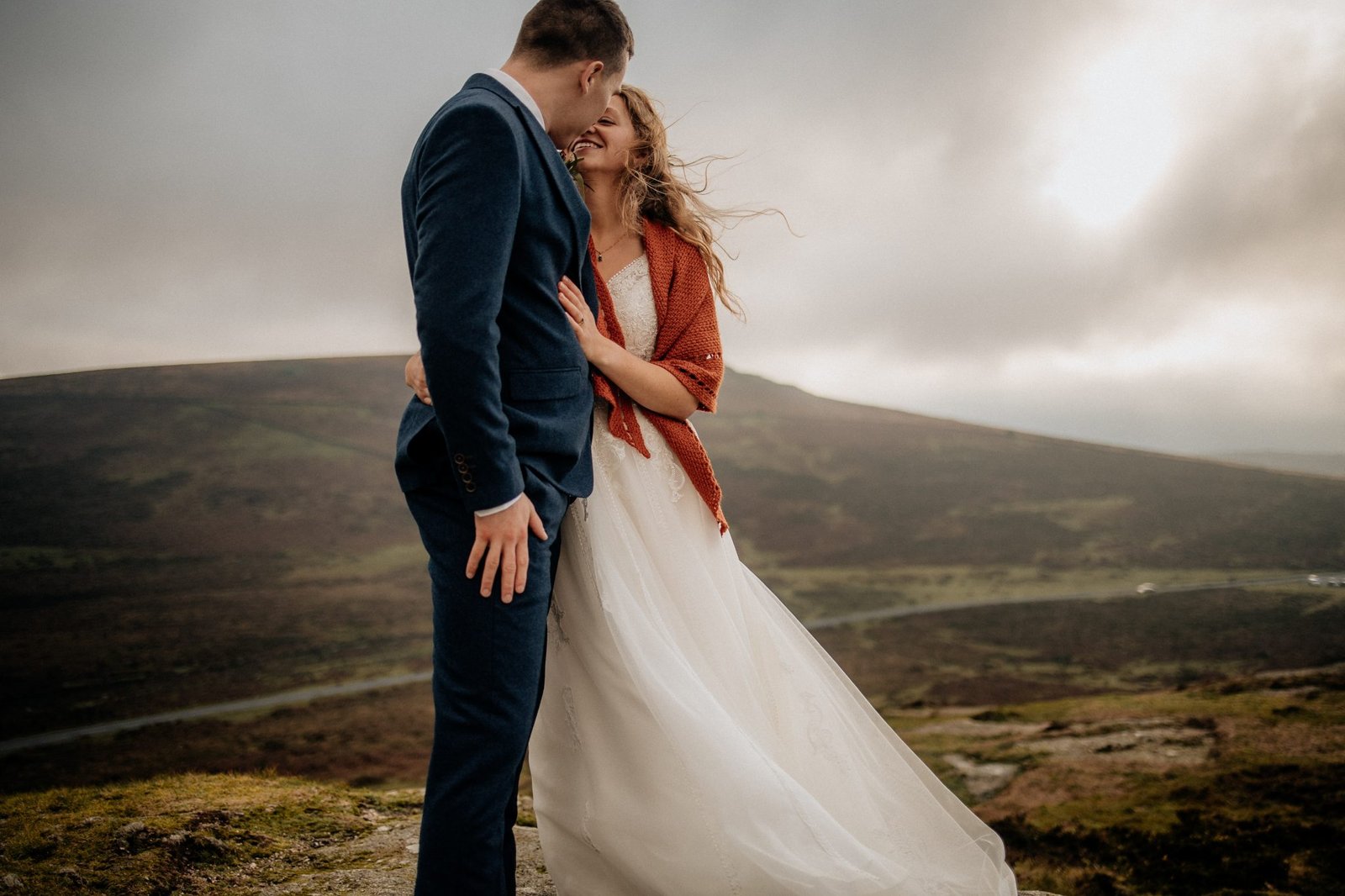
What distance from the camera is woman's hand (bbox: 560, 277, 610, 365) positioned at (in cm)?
228

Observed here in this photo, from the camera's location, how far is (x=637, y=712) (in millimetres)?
2396

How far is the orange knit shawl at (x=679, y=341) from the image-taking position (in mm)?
2713

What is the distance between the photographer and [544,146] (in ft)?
6.68

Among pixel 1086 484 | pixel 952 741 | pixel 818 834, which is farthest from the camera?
pixel 1086 484

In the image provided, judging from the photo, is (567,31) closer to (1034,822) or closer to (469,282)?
(469,282)

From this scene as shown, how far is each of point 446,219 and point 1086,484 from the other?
71.6 meters

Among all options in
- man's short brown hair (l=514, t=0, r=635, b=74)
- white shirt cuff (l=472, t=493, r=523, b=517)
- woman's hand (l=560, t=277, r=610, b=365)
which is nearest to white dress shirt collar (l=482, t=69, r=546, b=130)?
man's short brown hair (l=514, t=0, r=635, b=74)

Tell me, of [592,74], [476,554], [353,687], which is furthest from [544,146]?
[353,687]

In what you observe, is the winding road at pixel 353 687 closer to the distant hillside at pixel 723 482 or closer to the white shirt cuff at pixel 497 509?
the distant hillside at pixel 723 482

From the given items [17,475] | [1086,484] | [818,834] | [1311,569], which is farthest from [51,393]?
[1311,569]

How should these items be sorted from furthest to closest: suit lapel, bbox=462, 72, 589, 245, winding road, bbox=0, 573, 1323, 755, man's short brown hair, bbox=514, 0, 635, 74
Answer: winding road, bbox=0, 573, 1323, 755 < man's short brown hair, bbox=514, 0, 635, 74 < suit lapel, bbox=462, 72, 589, 245

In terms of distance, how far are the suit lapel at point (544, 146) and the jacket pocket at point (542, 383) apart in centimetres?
42

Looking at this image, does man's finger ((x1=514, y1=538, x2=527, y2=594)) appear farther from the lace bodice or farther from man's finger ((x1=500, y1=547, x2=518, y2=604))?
the lace bodice

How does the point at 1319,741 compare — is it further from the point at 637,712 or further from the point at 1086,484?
the point at 1086,484
